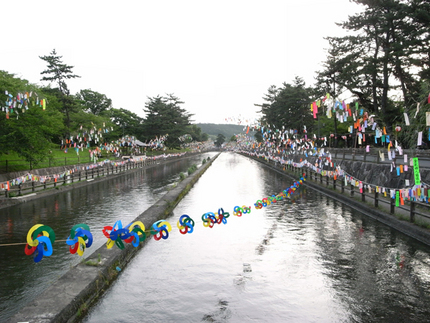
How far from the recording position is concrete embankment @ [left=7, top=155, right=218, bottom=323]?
511 cm

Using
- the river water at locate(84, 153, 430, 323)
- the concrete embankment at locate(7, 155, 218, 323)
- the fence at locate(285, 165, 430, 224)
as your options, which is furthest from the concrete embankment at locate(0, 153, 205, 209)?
the fence at locate(285, 165, 430, 224)

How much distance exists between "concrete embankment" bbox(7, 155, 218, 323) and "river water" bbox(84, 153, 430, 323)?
23 cm

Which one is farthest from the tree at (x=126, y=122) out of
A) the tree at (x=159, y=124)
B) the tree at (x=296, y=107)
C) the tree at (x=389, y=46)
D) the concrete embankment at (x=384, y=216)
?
the concrete embankment at (x=384, y=216)

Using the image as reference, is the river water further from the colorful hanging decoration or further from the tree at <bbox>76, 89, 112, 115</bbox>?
the tree at <bbox>76, 89, 112, 115</bbox>

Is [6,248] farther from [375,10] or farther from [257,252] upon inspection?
[375,10]

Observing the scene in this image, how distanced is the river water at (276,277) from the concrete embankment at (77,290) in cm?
23

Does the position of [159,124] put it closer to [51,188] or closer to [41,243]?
[51,188]

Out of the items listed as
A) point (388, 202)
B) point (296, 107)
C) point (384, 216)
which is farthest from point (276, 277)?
point (296, 107)

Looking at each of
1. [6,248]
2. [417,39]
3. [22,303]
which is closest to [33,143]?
[6,248]

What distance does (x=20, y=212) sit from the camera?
1541 cm

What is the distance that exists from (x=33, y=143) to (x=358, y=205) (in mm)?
19041

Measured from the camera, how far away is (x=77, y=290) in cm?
598

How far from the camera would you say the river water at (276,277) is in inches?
222

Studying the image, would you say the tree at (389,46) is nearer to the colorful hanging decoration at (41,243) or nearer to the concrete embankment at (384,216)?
the concrete embankment at (384,216)
